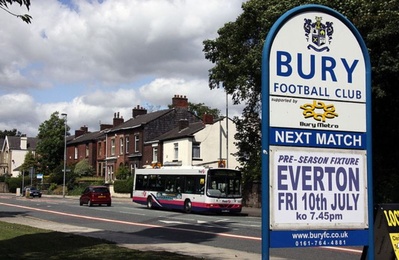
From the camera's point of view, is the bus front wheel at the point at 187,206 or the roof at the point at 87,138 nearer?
the bus front wheel at the point at 187,206

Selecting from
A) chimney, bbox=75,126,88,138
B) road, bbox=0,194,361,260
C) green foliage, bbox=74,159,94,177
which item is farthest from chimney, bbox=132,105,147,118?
road, bbox=0,194,361,260

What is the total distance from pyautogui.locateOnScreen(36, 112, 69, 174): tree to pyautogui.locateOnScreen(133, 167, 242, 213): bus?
191ft

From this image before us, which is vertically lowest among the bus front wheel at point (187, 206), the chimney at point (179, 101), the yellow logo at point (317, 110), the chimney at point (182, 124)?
the bus front wheel at point (187, 206)

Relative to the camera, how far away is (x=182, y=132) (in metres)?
57.9

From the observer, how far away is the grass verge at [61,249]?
11.8 metres

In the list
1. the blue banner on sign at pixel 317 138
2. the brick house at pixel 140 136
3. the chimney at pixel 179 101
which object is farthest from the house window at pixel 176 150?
the blue banner on sign at pixel 317 138

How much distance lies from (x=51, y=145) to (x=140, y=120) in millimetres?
29569

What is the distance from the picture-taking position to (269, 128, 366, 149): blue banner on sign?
541 centimetres

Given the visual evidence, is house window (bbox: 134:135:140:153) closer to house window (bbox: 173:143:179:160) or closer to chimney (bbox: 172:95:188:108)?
chimney (bbox: 172:95:188:108)

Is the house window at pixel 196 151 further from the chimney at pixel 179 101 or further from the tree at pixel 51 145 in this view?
the tree at pixel 51 145

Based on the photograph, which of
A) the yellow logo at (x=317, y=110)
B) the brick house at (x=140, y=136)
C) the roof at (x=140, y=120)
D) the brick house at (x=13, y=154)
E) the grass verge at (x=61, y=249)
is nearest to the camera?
the yellow logo at (x=317, y=110)

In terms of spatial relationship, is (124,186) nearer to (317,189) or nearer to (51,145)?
(51,145)

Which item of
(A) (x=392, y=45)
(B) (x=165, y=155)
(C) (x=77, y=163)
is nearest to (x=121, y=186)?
(B) (x=165, y=155)

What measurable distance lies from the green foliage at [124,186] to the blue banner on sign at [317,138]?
2106 inches
